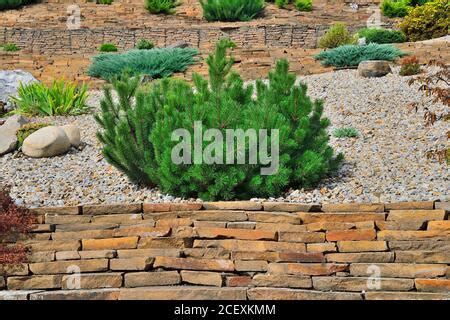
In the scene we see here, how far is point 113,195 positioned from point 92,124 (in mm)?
3241

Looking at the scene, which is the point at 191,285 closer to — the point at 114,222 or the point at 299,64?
the point at 114,222

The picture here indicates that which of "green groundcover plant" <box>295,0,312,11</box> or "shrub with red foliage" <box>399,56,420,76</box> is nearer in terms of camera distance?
"shrub with red foliage" <box>399,56,420,76</box>

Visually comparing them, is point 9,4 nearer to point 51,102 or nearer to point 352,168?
point 51,102

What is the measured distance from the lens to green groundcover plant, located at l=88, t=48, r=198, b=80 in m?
14.5

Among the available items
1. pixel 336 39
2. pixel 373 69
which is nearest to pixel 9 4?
pixel 336 39

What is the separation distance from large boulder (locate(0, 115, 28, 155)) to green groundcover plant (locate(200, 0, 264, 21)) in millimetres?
10361

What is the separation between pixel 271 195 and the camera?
7871mm

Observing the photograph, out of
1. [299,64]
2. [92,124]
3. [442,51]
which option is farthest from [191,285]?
[442,51]

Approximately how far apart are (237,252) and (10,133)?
181 inches

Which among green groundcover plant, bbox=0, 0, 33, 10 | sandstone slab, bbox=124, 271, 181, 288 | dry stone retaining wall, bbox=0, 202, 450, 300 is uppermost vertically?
green groundcover plant, bbox=0, 0, 33, 10

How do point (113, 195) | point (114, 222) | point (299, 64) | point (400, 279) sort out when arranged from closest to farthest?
1. point (400, 279)
2. point (114, 222)
3. point (113, 195)
4. point (299, 64)

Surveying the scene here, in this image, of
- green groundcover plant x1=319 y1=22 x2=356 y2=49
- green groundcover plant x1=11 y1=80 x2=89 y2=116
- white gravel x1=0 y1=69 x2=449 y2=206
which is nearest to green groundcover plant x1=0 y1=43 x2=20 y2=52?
green groundcover plant x1=11 y1=80 x2=89 y2=116

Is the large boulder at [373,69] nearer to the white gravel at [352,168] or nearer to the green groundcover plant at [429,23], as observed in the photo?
the white gravel at [352,168]

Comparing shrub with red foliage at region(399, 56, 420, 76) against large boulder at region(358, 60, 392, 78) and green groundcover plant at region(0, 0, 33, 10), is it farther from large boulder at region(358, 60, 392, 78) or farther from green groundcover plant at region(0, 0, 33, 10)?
green groundcover plant at region(0, 0, 33, 10)
